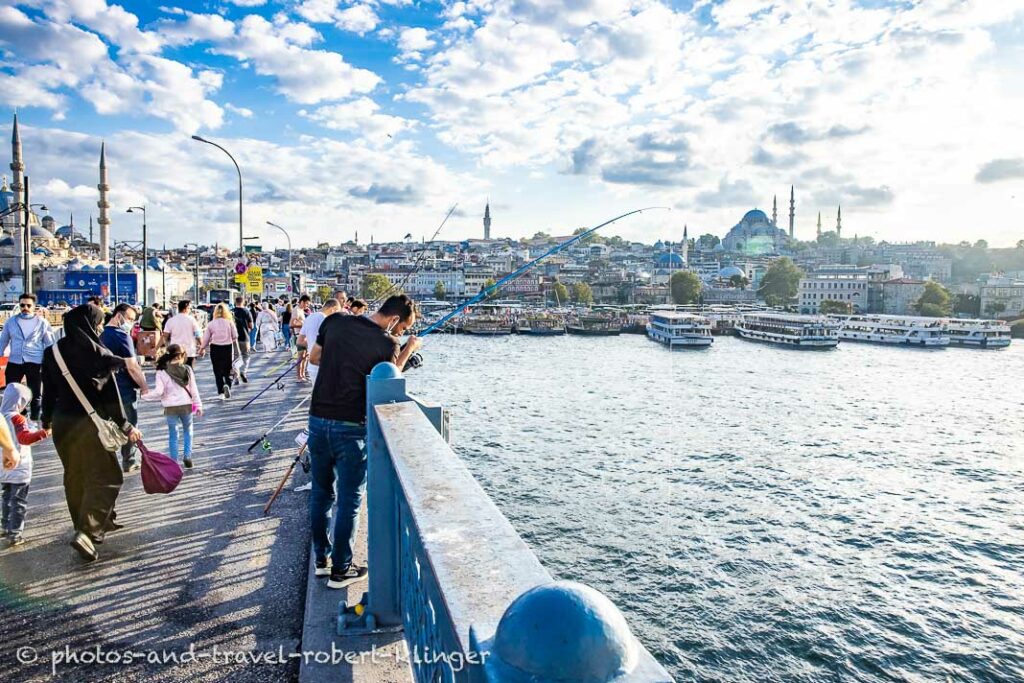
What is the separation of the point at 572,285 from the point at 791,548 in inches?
4165

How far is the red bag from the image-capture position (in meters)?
3.88

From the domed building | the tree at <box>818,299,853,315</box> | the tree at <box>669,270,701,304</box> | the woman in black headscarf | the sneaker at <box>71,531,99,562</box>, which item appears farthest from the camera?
the domed building

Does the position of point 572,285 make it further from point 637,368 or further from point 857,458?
point 857,458

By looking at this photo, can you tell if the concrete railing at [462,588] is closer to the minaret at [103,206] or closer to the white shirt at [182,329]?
the white shirt at [182,329]

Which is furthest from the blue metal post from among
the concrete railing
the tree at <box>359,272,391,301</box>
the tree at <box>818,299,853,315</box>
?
the tree at <box>818,299,853,315</box>

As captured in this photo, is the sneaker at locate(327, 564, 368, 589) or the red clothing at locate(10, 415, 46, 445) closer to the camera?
the sneaker at locate(327, 564, 368, 589)

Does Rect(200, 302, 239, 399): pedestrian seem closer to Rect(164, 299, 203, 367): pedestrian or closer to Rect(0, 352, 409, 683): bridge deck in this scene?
Rect(164, 299, 203, 367): pedestrian

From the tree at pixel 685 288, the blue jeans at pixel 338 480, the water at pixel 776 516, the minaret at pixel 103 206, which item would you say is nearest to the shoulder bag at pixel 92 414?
the blue jeans at pixel 338 480

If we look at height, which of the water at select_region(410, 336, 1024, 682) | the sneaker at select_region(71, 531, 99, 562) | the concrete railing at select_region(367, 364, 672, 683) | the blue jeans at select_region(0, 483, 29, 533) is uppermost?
the concrete railing at select_region(367, 364, 672, 683)

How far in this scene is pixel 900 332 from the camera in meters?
65.6

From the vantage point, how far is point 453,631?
1.06 meters

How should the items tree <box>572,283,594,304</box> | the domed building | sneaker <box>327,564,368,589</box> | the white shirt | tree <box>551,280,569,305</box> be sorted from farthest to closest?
the domed building
tree <box>572,283,594,304</box>
tree <box>551,280,569,305</box>
the white shirt
sneaker <box>327,564,368,589</box>

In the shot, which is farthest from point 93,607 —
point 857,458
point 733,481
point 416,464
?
point 857,458

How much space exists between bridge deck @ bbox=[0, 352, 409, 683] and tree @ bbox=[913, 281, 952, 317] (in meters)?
102
